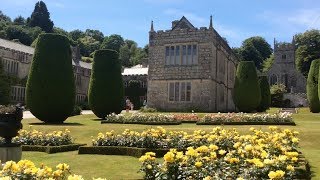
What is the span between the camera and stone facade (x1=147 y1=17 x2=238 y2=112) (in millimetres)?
39844

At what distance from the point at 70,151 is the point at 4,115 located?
4.83 m

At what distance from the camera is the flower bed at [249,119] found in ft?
82.6

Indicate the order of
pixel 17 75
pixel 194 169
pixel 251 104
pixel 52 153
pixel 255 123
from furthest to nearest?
pixel 17 75, pixel 251 104, pixel 255 123, pixel 52 153, pixel 194 169

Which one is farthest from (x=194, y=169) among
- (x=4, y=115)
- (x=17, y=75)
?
(x=17, y=75)

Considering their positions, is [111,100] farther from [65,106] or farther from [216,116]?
[216,116]

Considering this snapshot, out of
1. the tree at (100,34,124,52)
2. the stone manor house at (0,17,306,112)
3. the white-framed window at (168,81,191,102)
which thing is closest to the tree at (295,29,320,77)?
the stone manor house at (0,17,306,112)

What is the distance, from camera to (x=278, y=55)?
91.4 metres

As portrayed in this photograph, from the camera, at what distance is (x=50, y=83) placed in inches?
1078

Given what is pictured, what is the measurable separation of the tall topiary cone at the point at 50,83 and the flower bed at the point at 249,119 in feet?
30.6

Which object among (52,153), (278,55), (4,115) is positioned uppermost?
(278,55)

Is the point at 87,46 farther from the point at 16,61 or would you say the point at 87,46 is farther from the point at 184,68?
the point at 184,68

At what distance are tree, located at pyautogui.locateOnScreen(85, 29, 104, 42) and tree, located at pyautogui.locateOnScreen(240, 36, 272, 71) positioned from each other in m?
59.3

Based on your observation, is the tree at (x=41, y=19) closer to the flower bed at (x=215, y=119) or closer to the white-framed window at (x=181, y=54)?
the white-framed window at (x=181, y=54)

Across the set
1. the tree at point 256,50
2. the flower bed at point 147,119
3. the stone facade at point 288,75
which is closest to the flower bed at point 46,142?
the flower bed at point 147,119
